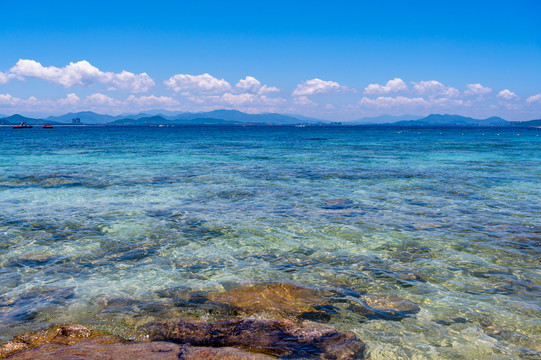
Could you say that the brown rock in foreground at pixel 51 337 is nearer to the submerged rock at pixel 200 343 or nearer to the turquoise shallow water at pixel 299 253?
the submerged rock at pixel 200 343

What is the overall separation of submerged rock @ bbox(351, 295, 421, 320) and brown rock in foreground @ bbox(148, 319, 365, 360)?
1.08 meters

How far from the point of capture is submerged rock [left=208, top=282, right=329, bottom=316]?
23.8 ft

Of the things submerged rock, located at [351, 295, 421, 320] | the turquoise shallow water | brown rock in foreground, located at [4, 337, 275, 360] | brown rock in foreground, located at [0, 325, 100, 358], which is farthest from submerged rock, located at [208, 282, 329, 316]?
brown rock in foreground, located at [0, 325, 100, 358]

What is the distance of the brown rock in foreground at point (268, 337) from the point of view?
5715 mm

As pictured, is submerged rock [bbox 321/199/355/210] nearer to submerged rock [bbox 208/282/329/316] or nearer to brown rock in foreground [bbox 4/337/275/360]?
submerged rock [bbox 208/282/329/316]

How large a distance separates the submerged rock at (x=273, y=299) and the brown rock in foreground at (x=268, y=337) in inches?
22.7

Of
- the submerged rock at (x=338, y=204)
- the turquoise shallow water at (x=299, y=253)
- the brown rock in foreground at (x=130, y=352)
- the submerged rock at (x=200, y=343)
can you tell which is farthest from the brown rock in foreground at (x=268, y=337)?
the submerged rock at (x=338, y=204)

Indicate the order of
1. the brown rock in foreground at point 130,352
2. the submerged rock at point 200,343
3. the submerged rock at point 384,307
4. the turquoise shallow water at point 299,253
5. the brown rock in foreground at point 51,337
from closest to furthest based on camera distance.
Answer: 1. the brown rock in foreground at point 130,352
2. the submerged rock at point 200,343
3. the brown rock in foreground at point 51,337
4. the turquoise shallow water at point 299,253
5. the submerged rock at point 384,307

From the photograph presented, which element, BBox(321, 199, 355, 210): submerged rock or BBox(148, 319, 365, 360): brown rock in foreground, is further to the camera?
BBox(321, 199, 355, 210): submerged rock

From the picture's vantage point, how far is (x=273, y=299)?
772cm

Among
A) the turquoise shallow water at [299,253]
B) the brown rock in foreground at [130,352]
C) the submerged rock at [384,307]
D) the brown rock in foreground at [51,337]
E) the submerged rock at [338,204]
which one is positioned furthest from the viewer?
the submerged rock at [338,204]

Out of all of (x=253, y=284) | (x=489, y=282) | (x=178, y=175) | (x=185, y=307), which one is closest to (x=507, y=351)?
(x=489, y=282)

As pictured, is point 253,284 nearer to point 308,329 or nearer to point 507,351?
point 308,329

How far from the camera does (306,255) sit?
10.7 m
